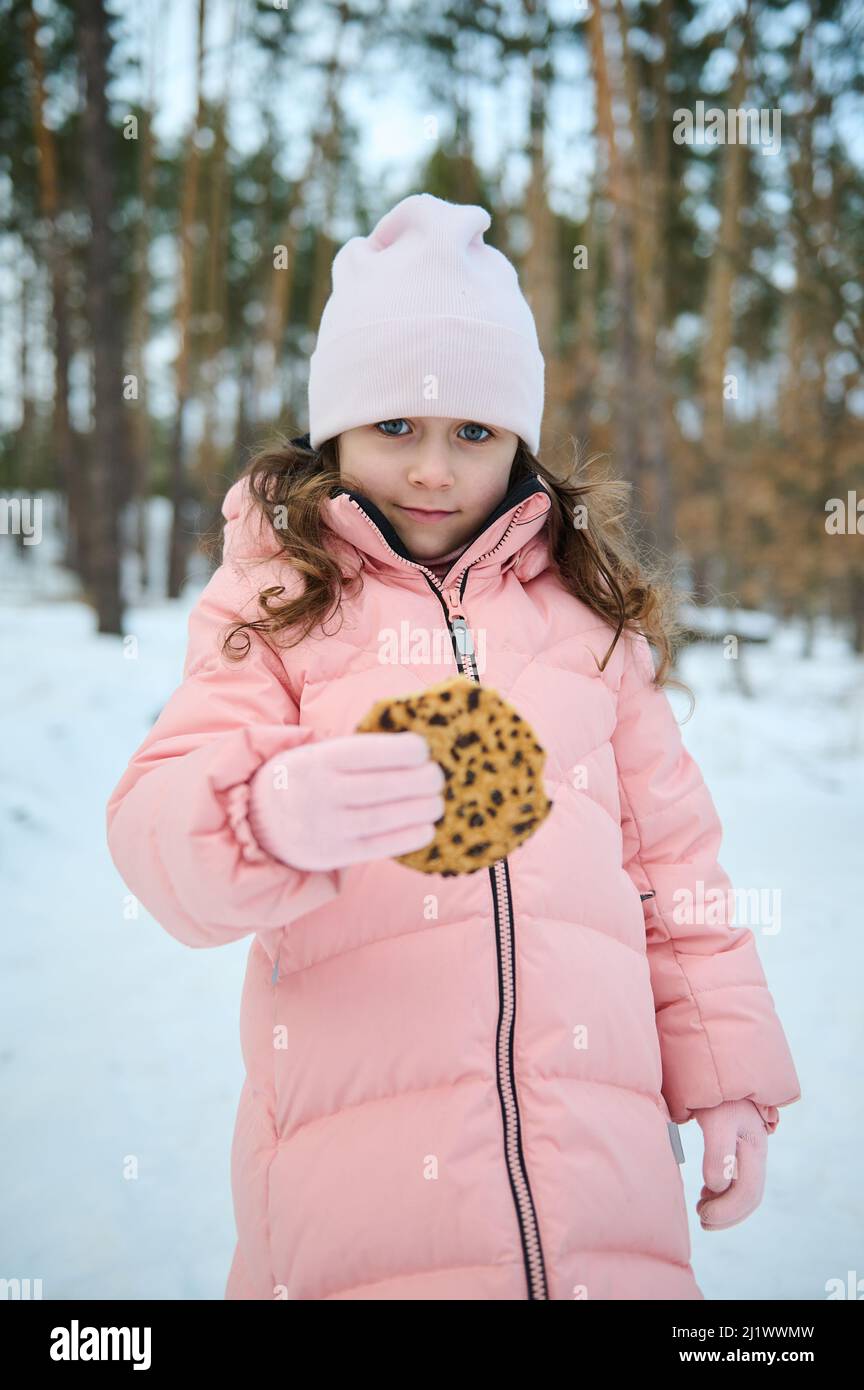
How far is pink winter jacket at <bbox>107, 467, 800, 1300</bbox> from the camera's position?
0.96 metres

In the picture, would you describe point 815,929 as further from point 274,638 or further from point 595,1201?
point 274,638

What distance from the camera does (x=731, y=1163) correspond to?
1.23 meters

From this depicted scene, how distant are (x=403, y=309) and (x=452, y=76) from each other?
996cm

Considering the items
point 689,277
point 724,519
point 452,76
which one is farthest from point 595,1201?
point 689,277

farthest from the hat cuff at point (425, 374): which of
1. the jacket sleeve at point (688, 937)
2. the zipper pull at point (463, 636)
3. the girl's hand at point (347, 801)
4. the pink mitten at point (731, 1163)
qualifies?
the pink mitten at point (731, 1163)

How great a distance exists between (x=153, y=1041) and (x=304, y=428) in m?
5.17

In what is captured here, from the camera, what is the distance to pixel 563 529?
4.75 feet

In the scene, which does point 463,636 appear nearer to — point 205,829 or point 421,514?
→ point 421,514

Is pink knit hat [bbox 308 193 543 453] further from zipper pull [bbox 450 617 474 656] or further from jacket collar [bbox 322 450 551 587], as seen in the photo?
zipper pull [bbox 450 617 474 656]

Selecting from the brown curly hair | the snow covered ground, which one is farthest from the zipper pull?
the snow covered ground

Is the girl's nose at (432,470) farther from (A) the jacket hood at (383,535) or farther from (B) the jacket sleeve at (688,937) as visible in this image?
(B) the jacket sleeve at (688,937)

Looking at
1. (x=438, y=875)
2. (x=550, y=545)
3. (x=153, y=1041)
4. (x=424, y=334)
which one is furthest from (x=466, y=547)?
(x=153, y=1041)

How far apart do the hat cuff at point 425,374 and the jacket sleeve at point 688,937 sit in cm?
49
